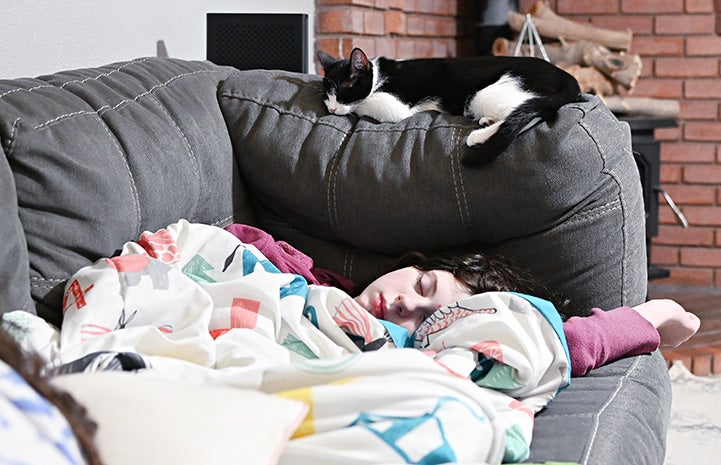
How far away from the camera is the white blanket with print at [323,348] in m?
1.02

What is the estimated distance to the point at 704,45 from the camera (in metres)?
4.11

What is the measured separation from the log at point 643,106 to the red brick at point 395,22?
795 millimetres

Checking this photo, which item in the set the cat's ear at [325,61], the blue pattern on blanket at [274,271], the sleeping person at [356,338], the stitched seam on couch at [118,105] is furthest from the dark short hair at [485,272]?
the cat's ear at [325,61]

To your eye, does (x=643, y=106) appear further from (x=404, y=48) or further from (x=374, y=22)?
(x=374, y=22)

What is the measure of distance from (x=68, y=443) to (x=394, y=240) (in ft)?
3.98

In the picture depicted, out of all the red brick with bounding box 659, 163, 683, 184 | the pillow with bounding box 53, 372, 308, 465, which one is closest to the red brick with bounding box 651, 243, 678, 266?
the red brick with bounding box 659, 163, 683, 184

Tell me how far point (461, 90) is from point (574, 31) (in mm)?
1899

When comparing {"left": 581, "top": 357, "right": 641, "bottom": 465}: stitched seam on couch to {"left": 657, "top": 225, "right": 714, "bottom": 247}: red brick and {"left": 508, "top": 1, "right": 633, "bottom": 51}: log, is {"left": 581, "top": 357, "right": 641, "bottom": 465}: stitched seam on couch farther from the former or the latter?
{"left": 657, "top": 225, "right": 714, "bottom": 247}: red brick

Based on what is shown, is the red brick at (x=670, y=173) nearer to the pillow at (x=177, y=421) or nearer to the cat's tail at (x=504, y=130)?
the cat's tail at (x=504, y=130)

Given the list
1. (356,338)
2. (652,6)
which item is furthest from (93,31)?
(652,6)

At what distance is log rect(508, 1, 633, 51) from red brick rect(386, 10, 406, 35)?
0.43m

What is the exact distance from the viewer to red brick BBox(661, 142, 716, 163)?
4160 mm

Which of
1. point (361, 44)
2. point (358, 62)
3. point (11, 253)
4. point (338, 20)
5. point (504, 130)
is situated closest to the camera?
point (11, 253)

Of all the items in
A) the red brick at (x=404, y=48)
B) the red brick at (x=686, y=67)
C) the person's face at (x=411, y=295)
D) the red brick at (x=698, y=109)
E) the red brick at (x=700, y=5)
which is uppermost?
the red brick at (x=700, y=5)
